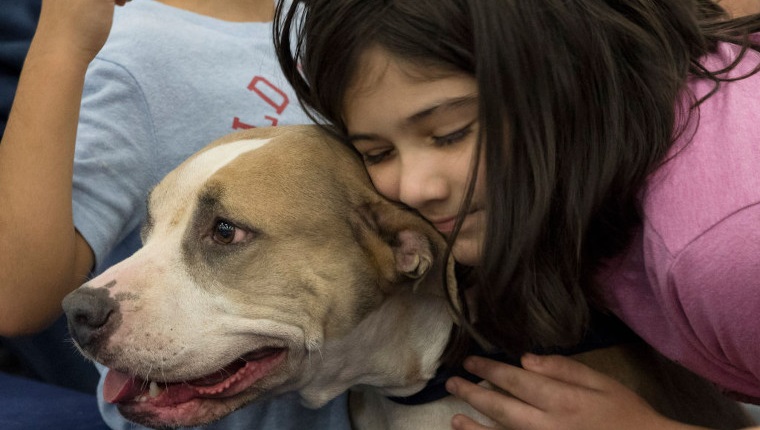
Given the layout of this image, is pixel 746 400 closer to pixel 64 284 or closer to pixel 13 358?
pixel 64 284

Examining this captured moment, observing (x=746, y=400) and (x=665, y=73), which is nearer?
(x=665, y=73)

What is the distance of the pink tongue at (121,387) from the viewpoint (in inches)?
62.0

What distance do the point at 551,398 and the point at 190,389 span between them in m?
0.67

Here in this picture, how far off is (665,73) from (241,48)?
3.97 feet

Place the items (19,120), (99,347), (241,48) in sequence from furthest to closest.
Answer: (241,48)
(19,120)
(99,347)

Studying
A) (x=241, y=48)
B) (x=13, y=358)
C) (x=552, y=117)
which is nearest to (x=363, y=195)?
(x=552, y=117)

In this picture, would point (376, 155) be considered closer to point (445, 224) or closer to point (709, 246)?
point (445, 224)

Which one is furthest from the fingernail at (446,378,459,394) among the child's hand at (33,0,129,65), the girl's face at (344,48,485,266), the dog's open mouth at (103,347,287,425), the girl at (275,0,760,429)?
the child's hand at (33,0,129,65)

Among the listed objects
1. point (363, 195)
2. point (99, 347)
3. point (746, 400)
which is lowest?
point (746, 400)

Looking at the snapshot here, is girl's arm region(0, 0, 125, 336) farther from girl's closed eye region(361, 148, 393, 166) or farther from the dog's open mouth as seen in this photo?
girl's closed eye region(361, 148, 393, 166)

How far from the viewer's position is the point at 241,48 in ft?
7.82

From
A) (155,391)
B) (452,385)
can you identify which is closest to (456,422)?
(452,385)

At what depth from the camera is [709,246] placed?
4.54ft

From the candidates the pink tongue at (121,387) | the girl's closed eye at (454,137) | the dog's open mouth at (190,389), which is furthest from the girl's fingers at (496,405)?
the pink tongue at (121,387)
